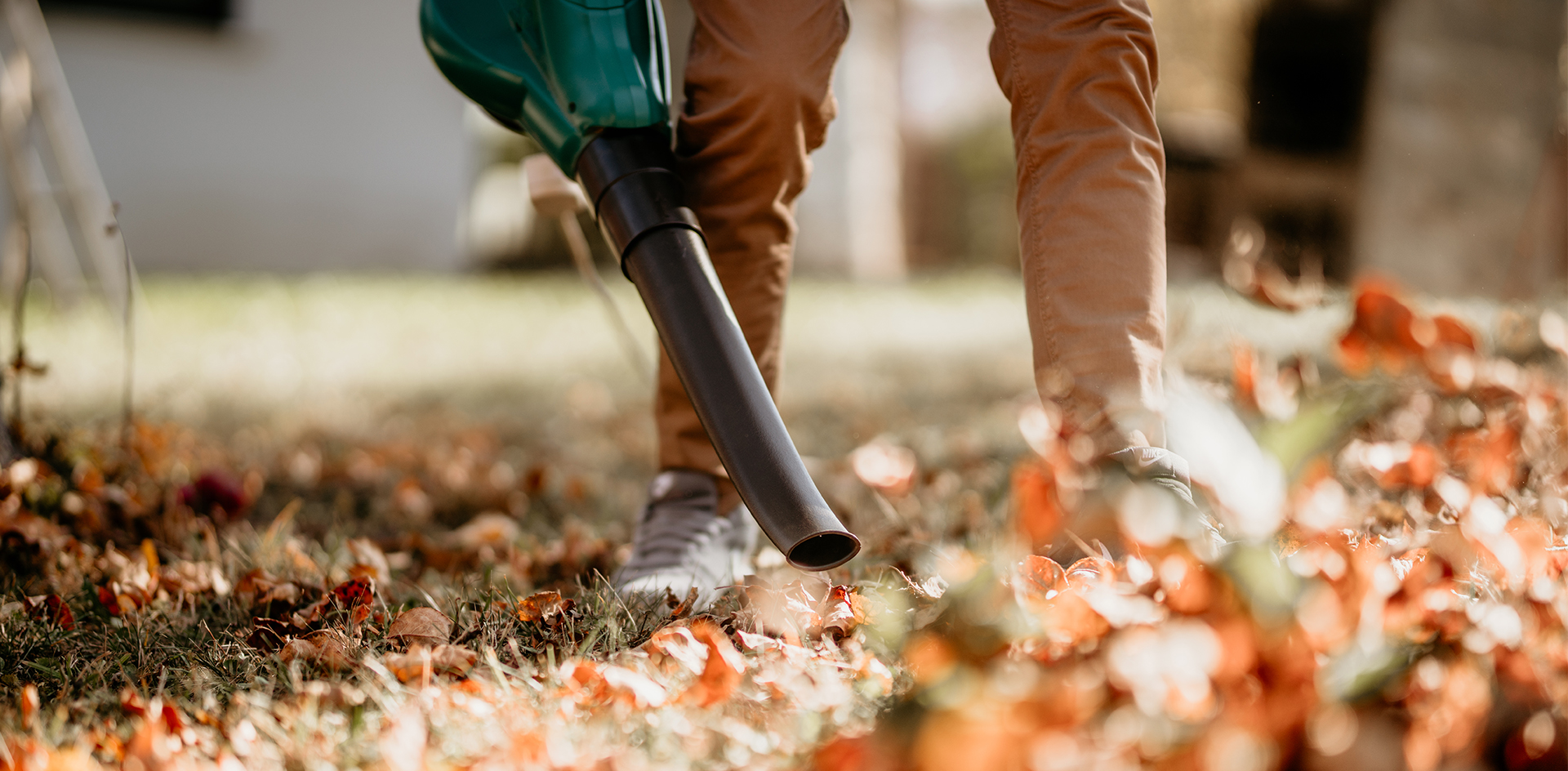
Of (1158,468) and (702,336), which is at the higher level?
(702,336)

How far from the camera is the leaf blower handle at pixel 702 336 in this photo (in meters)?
1.02

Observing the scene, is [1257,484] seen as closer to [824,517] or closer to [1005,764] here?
[1005,764]

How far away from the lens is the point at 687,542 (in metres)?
1.32

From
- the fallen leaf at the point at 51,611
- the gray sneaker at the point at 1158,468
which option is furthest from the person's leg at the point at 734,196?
the fallen leaf at the point at 51,611

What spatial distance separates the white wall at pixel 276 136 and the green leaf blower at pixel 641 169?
5.24 meters

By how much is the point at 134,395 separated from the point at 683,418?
201 centimetres

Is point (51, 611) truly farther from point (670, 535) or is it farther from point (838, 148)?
point (838, 148)

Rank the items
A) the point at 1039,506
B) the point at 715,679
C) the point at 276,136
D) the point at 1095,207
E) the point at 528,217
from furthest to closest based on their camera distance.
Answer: the point at 528,217 < the point at 276,136 < the point at 1095,207 < the point at 715,679 < the point at 1039,506

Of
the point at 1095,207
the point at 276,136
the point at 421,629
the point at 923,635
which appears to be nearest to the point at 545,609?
the point at 421,629

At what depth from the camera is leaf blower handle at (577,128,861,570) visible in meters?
1.02

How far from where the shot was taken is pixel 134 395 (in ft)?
8.91

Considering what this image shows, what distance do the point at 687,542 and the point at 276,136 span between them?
5.59 m

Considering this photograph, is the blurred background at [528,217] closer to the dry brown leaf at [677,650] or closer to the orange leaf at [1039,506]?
the dry brown leaf at [677,650]

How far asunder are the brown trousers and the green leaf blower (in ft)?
0.28
